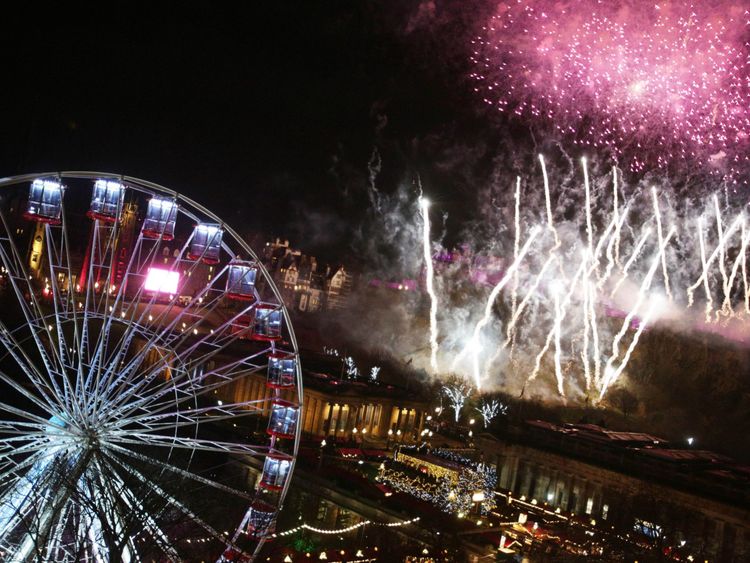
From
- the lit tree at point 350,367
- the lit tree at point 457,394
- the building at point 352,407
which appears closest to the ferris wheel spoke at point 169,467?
the building at point 352,407

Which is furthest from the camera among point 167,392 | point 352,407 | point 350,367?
point 350,367

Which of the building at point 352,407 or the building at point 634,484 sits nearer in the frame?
the building at point 634,484

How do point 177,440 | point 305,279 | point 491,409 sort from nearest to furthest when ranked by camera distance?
point 177,440 < point 491,409 < point 305,279

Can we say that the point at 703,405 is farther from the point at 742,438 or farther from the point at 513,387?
the point at 513,387

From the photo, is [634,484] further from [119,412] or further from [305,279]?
[305,279]

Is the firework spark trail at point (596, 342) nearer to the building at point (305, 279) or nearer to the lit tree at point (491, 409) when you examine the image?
the lit tree at point (491, 409)

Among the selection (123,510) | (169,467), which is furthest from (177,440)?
(123,510)

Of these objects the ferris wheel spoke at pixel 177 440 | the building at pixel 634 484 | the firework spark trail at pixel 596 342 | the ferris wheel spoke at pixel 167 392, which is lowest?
the building at pixel 634 484

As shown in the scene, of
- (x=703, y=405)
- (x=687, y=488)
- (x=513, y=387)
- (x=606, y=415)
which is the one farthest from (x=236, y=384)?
(x=703, y=405)
